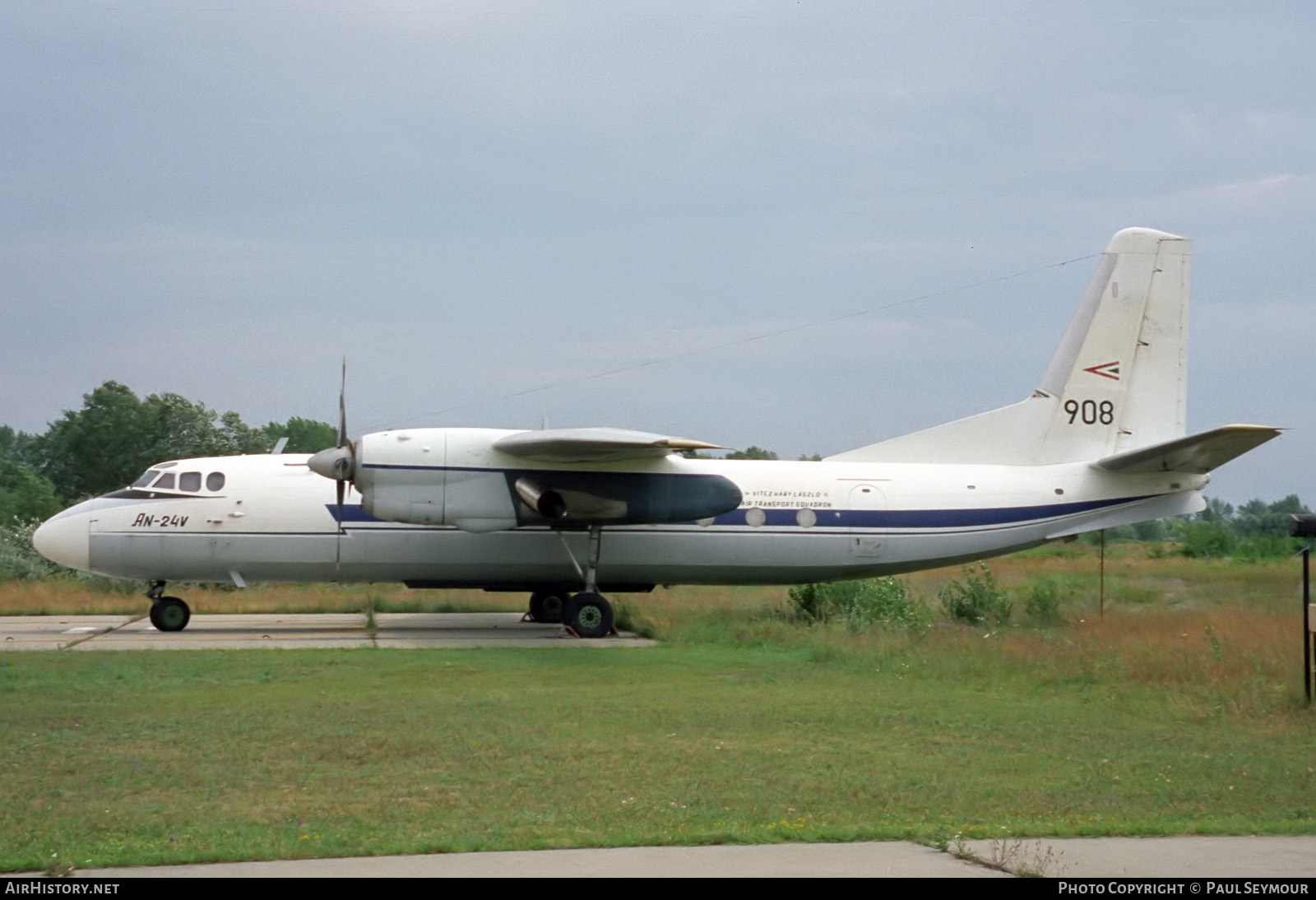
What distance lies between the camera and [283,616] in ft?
84.3

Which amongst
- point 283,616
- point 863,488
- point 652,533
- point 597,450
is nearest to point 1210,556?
point 863,488

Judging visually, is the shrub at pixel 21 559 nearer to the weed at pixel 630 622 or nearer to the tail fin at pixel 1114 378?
the weed at pixel 630 622

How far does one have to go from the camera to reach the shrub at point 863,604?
68.5ft

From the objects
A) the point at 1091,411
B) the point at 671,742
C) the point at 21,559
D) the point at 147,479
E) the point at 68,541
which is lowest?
the point at 671,742

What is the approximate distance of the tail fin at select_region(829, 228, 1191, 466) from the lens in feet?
77.0

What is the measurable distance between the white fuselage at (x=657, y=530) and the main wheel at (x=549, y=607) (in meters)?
1.28

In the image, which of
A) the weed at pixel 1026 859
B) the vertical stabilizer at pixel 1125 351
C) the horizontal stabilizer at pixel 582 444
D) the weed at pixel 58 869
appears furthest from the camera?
the vertical stabilizer at pixel 1125 351

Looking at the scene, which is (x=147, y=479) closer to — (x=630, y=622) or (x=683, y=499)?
(x=630, y=622)

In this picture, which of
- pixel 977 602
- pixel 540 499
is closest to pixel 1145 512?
pixel 977 602

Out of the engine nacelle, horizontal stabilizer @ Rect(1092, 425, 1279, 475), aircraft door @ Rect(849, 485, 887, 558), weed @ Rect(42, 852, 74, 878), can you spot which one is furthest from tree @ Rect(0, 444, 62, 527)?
weed @ Rect(42, 852, 74, 878)

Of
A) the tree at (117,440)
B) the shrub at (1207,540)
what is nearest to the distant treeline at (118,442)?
the tree at (117,440)

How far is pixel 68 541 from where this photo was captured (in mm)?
21625

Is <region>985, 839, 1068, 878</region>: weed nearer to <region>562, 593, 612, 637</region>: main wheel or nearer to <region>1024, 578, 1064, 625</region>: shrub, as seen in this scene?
<region>562, 593, 612, 637</region>: main wheel

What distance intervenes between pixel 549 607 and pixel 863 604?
5.94 m
